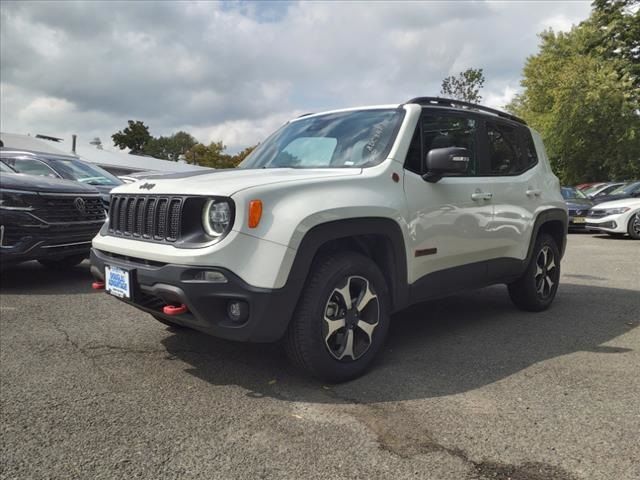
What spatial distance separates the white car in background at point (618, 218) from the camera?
13.2 metres

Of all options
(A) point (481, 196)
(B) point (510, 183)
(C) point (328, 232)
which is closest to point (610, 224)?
(B) point (510, 183)

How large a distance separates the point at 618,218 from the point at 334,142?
451 inches

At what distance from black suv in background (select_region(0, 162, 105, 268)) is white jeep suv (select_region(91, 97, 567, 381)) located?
2.57 meters

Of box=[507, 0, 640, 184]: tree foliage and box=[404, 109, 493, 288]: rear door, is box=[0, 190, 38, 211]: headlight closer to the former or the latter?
box=[404, 109, 493, 288]: rear door

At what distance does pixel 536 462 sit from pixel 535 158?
3.63 metres

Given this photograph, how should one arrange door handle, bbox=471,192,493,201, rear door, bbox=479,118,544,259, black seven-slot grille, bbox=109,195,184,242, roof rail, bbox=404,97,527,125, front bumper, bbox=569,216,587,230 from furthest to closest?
front bumper, bbox=569,216,587,230, rear door, bbox=479,118,544,259, door handle, bbox=471,192,493,201, roof rail, bbox=404,97,527,125, black seven-slot grille, bbox=109,195,184,242

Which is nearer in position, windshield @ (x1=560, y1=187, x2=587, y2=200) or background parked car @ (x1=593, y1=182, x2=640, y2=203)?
background parked car @ (x1=593, y1=182, x2=640, y2=203)

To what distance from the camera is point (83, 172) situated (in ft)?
28.2

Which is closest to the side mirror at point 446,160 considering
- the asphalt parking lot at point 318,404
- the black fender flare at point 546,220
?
the asphalt parking lot at point 318,404

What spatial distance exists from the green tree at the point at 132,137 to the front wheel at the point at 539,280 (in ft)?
270

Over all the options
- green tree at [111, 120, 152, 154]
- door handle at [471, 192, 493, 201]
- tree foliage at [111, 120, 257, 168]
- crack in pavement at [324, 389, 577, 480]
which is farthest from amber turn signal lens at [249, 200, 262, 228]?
green tree at [111, 120, 152, 154]

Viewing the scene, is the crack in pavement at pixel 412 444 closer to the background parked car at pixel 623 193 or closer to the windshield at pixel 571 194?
the windshield at pixel 571 194

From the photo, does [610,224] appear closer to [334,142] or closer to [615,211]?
[615,211]

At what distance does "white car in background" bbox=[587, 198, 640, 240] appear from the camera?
13.2 metres
